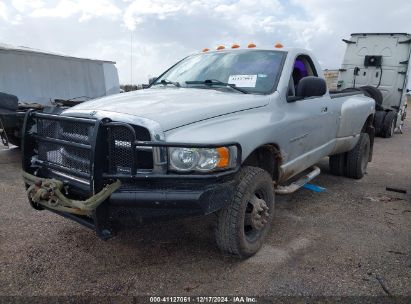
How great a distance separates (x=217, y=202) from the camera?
2797 millimetres

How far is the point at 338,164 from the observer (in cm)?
630

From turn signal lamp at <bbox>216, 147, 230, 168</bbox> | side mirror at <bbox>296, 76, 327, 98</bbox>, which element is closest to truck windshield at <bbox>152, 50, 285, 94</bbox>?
side mirror at <bbox>296, 76, 327, 98</bbox>

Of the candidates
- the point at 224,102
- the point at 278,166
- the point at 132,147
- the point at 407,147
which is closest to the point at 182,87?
the point at 224,102

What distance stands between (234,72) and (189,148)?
1646mm

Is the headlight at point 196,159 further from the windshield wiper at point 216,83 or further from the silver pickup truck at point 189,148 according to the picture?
the windshield wiper at point 216,83

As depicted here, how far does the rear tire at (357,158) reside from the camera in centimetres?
604

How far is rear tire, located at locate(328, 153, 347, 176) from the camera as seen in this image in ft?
20.5

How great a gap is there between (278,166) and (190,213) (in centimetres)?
144

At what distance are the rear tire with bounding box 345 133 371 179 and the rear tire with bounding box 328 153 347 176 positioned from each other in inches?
3.4

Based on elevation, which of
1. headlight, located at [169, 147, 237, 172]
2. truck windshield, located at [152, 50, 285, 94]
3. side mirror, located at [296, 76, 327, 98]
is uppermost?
truck windshield, located at [152, 50, 285, 94]

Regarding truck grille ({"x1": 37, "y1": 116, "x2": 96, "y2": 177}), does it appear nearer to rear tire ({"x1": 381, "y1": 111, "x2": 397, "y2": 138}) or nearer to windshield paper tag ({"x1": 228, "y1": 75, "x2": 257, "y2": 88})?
windshield paper tag ({"x1": 228, "y1": 75, "x2": 257, "y2": 88})

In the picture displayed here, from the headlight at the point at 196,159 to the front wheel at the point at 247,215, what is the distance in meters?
0.43

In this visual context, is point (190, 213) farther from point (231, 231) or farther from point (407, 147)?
point (407, 147)

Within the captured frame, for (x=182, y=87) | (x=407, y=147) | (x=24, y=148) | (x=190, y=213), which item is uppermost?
(x=182, y=87)
